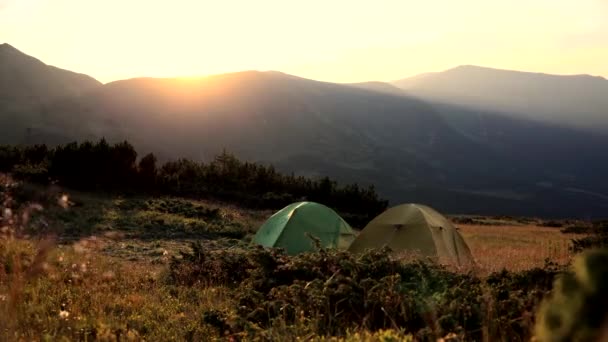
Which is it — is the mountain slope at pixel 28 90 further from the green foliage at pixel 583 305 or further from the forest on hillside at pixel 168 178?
the green foliage at pixel 583 305

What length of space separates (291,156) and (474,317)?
182 metres

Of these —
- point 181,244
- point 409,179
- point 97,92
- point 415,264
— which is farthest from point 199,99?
point 415,264

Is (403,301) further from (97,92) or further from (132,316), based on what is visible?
(97,92)

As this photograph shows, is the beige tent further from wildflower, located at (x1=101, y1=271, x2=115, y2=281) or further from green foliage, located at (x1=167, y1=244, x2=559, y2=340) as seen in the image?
wildflower, located at (x1=101, y1=271, x2=115, y2=281)

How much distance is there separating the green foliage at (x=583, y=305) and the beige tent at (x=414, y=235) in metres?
12.6

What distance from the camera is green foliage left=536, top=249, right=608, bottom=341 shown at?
1.46m

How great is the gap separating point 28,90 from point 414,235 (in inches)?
7379

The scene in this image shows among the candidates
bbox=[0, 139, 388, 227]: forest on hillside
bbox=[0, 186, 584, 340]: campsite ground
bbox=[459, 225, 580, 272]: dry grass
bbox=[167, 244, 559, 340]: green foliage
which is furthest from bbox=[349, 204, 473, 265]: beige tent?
bbox=[0, 139, 388, 227]: forest on hillside

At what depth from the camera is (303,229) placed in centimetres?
1559

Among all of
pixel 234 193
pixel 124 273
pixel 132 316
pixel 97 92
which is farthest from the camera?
pixel 97 92

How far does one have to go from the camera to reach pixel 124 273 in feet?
34.7

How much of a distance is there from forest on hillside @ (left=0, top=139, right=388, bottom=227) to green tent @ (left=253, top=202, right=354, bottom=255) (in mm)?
17993

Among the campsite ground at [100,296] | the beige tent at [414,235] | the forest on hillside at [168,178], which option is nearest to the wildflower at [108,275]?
the campsite ground at [100,296]

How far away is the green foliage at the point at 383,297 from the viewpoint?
5.54 meters
